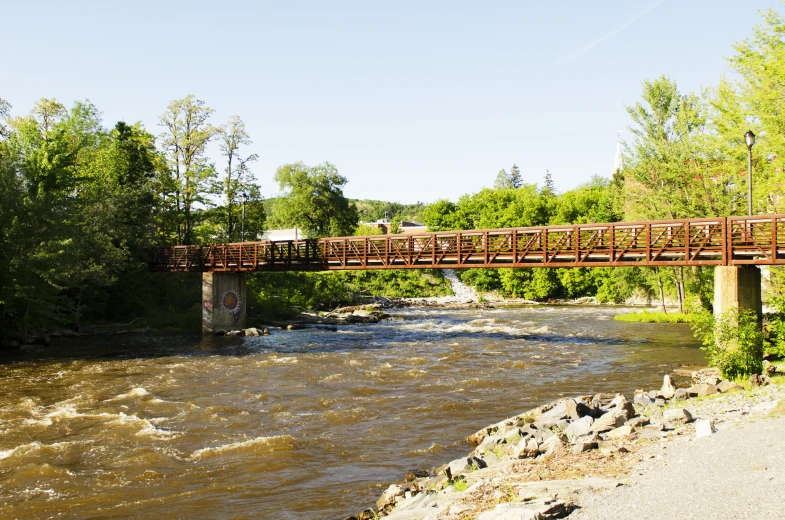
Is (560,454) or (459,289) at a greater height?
(560,454)

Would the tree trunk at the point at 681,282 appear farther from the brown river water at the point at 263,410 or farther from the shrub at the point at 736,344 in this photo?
the shrub at the point at 736,344

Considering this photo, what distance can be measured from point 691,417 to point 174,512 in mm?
8672

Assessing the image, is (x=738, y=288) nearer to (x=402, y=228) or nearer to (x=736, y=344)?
(x=736, y=344)

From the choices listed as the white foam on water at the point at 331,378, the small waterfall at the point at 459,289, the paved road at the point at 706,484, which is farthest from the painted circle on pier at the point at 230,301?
the small waterfall at the point at 459,289

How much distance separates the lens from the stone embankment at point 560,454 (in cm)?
699

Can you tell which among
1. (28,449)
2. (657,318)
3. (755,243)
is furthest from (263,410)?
(657,318)

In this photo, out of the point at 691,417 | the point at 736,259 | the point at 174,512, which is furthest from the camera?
the point at 736,259

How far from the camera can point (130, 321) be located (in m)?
36.6

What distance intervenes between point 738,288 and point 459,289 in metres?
48.5

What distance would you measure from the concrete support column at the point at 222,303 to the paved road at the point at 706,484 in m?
29.2

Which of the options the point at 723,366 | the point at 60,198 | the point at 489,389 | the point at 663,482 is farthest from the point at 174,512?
the point at 60,198

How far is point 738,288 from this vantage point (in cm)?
1902

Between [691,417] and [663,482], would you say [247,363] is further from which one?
[663,482]

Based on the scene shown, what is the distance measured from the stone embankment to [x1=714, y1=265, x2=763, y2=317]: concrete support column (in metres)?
6.57
